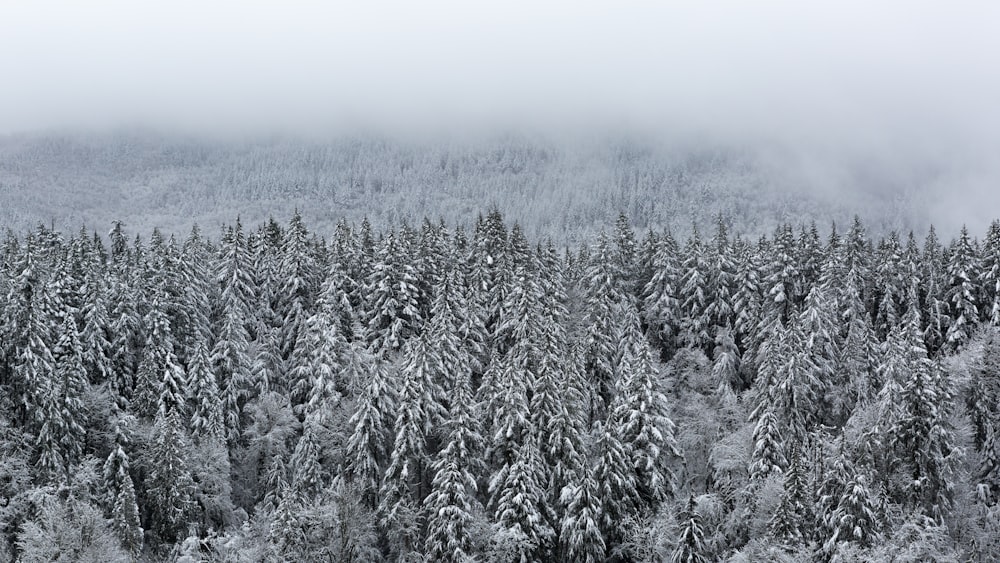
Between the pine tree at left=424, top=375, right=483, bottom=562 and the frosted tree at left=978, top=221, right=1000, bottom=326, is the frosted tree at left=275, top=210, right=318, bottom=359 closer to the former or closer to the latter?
the pine tree at left=424, top=375, right=483, bottom=562

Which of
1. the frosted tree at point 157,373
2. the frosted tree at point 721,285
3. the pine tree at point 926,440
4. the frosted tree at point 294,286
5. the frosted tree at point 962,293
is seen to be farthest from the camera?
the frosted tree at point 721,285

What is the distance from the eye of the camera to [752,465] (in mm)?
50250

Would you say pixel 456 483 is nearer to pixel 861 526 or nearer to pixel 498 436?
pixel 498 436

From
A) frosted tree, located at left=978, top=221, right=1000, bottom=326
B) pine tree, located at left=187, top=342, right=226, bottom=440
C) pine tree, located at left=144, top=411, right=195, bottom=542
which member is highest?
frosted tree, located at left=978, top=221, right=1000, bottom=326

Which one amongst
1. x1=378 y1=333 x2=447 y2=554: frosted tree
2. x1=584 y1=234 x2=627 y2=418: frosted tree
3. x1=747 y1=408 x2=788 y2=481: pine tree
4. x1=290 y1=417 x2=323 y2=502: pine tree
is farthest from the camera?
x1=584 y1=234 x2=627 y2=418: frosted tree

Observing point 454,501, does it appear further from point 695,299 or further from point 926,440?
point 695,299

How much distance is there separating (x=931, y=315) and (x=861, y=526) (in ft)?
136

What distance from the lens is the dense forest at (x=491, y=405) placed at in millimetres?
46562

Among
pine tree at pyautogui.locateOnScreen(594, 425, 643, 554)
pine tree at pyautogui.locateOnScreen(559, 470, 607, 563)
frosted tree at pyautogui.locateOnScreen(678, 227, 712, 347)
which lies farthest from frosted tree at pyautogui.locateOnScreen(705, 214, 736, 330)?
pine tree at pyautogui.locateOnScreen(559, 470, 607, 563)

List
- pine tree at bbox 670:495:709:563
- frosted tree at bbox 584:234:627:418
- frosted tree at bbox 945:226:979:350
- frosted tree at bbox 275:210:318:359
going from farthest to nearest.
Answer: frosted tree at bbox 275:210:318:359 < frosted tree at bbox 945:226:979:350 < frosted tree at bbox 584:234:627:418 < pine tree at bbox 670:495:709:563

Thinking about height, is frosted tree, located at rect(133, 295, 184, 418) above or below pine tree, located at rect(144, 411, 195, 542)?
above

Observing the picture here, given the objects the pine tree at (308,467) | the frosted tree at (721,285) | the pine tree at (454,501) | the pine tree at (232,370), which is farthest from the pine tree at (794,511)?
the pine tree at (232,370)

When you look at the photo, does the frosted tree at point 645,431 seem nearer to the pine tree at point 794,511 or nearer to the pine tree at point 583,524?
the pine tree at point 583,524

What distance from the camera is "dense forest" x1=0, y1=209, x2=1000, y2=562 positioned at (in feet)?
153
